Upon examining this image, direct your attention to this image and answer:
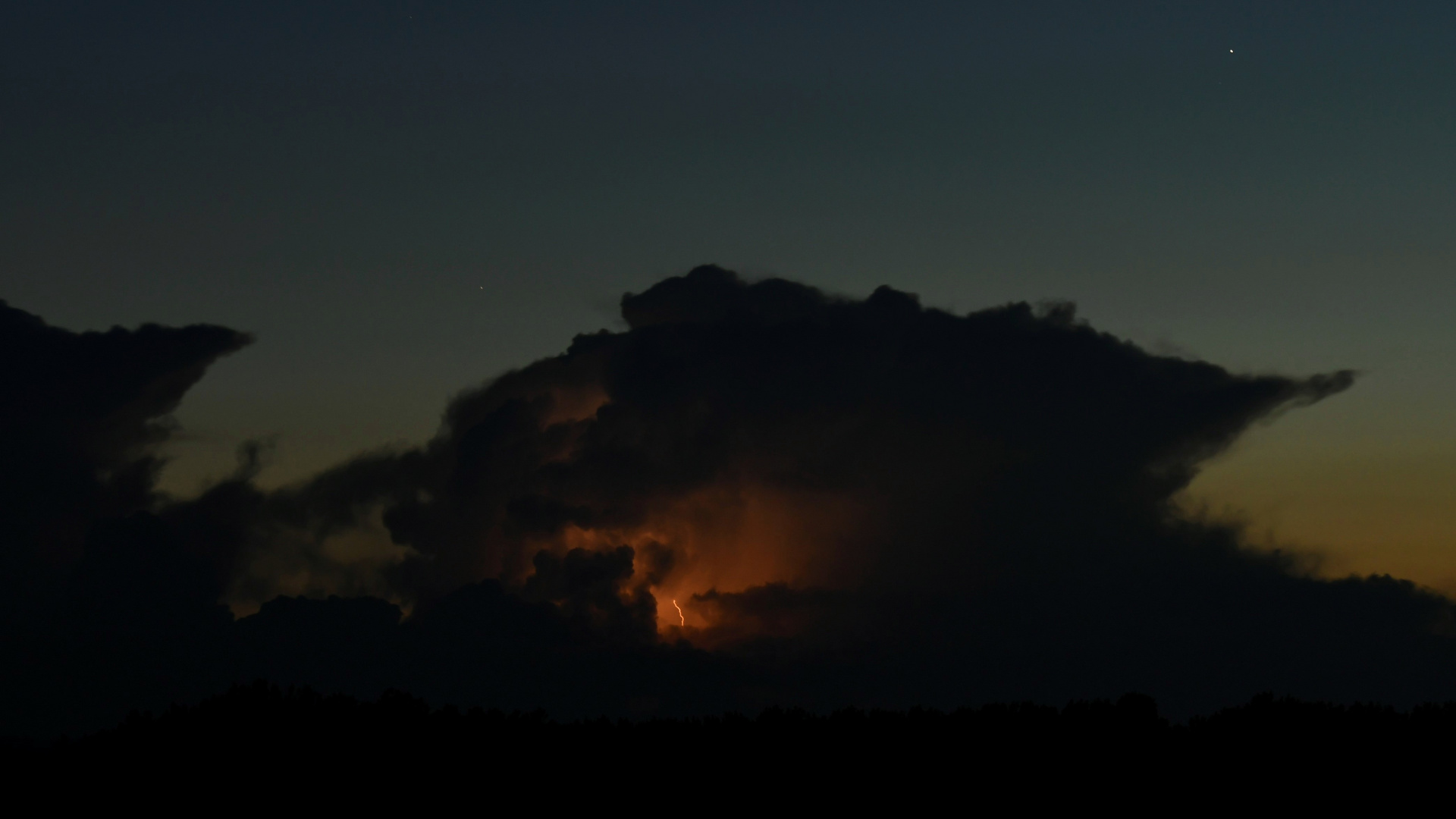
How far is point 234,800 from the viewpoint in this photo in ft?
205

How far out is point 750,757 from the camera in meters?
70.4

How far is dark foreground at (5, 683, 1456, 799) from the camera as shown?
2532 inches

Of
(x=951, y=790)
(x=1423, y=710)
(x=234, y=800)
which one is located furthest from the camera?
(x=1423, y=710)

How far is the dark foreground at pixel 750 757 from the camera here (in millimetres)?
64312

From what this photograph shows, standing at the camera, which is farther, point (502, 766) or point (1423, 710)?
point (1423, 710)

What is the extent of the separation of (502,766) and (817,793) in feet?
44.9

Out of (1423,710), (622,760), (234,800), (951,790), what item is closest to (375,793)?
(234,800)

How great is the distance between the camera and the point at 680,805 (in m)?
65.9

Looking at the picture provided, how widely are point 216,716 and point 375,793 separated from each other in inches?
363

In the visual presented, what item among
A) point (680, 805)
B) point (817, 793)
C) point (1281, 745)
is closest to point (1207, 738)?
point (1281, 745)

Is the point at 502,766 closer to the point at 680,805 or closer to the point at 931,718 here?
the point at 680,805

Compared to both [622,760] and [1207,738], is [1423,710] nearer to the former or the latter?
[1207,738]

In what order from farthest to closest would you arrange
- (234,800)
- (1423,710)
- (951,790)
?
(1423,710) < (951,790) < (234,800)

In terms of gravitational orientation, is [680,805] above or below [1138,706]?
below
